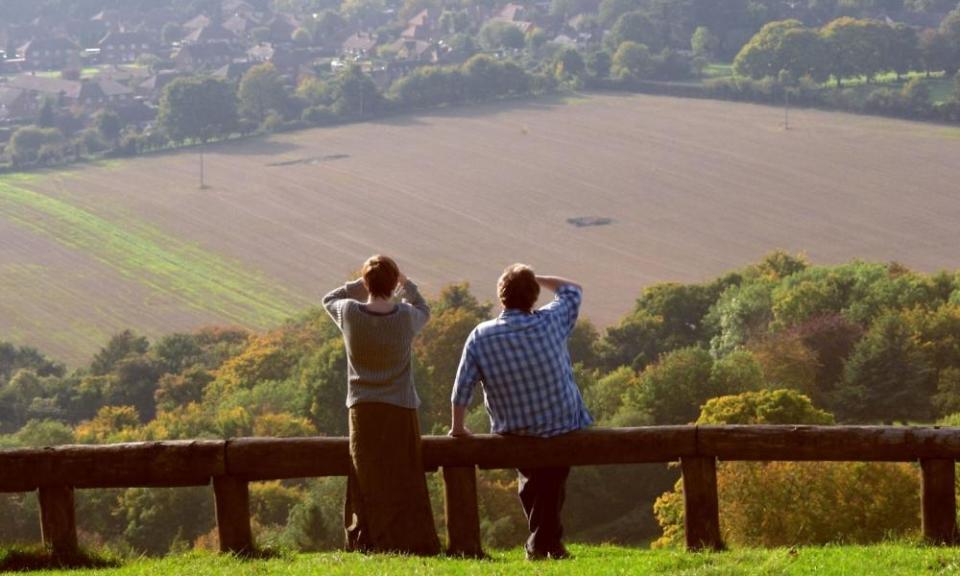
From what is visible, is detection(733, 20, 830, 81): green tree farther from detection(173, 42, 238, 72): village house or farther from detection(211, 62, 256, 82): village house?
detection(173, 42, 238, 72): village house

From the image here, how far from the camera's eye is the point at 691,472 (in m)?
8.66

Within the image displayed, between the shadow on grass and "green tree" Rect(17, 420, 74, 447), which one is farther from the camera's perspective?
"green tree" Rect(17, 420, 74, 447)

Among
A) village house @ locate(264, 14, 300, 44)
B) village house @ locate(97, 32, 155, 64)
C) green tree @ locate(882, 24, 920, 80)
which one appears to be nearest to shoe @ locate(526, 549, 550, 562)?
green tree @ locate(882, 24, 920, 80)

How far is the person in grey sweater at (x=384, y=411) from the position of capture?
26.2 ft

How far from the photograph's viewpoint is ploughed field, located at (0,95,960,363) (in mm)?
62000

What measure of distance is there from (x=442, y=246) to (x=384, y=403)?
196ft

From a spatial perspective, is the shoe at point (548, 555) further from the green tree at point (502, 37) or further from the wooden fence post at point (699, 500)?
Answer: the green tree at point (502, 37)

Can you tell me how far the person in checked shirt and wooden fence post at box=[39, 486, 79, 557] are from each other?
218cm

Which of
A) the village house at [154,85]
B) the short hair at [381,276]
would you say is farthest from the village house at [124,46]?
the short hair at [381,276]

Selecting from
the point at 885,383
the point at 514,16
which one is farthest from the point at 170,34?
the point at 885,383

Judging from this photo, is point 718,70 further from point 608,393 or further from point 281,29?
point 608,393

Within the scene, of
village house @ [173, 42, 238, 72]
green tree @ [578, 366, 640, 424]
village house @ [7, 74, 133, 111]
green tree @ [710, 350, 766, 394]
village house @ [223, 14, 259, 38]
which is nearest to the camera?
green tree @ [710, 350, 766, 394]

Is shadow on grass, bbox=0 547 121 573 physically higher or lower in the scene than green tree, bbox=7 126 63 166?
higher

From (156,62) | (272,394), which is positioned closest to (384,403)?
(272,394)
